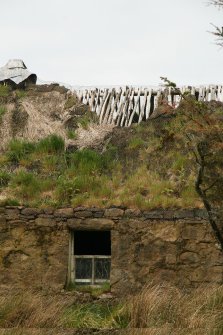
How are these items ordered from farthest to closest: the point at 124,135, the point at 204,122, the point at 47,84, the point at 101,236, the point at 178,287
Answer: the point at 47,84 → the point at 124,135 → the point at 101,236 → the point at 178,287 → the point at 204,122

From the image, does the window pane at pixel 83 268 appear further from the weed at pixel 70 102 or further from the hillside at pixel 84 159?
the weed at pixel 70 102

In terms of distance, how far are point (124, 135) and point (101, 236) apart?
2467 mm

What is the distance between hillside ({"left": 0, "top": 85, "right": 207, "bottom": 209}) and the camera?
37.3 ft

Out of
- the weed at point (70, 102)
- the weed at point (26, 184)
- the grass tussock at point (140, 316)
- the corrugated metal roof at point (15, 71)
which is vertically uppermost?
the corrugated metal roof at point (15, 71)

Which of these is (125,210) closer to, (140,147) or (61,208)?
(61,208)

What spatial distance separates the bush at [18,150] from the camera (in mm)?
12812

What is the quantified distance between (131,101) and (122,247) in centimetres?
517

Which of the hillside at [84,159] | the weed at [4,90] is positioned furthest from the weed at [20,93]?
the weed at [4,90]

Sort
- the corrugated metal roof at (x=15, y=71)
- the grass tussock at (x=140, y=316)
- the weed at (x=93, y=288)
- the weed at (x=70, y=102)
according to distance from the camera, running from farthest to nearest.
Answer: the corrugated metal roof at (x=15, y=71) < the weed at (x=70, y=102) < the weed at (x=93, y=288) < the grass tussock at (x=140, y=316)

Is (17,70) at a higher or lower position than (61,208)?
higher

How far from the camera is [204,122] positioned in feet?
24.2

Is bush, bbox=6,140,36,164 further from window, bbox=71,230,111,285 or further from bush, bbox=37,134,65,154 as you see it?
window, bbox=71,230,111,285

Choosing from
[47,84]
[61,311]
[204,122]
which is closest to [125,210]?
[61,311]

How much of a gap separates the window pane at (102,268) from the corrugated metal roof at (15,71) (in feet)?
21.3
